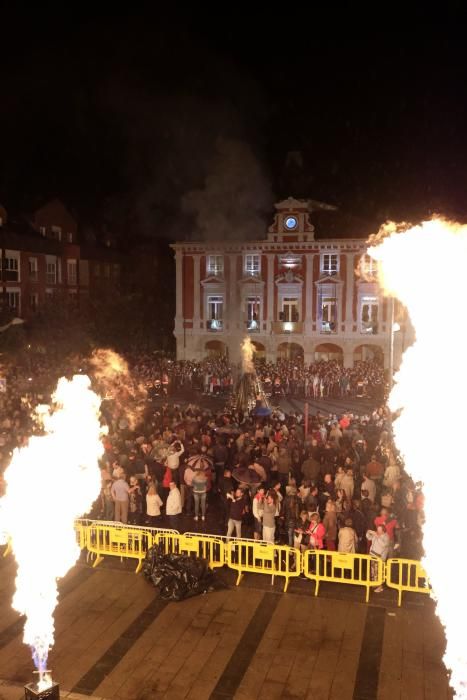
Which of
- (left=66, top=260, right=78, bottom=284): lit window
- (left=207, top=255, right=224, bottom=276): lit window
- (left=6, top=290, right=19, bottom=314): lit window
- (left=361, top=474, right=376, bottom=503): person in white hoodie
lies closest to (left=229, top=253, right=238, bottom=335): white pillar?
(left=207, top=255, right=224, bottom=276): lit window

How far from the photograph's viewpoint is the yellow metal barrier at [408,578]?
1080 cm

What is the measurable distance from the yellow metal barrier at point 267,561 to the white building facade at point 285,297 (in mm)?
28122

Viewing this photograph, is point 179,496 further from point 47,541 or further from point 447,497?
point 447,497

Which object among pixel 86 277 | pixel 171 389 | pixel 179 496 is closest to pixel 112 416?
pixel 179 496

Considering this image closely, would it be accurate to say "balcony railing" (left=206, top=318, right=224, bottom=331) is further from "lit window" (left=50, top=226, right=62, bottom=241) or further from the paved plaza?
the paved plaza

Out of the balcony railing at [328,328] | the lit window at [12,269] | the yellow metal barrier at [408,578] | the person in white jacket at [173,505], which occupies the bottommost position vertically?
the yellow metal barrier at [408,578]

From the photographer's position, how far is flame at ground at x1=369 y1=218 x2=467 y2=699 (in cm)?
826

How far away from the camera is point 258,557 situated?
460 inches

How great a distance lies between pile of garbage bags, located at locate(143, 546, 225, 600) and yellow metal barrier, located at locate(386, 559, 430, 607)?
284cm

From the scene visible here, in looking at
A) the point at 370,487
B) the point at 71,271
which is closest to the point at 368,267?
the point at 71,271

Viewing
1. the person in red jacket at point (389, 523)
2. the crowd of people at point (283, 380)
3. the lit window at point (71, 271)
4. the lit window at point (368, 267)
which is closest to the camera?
the person in red jacket at point (389, 523)

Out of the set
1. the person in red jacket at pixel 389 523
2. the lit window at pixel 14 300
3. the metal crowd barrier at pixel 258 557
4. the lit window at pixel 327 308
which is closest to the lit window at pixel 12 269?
the lit window at pixel 14 300

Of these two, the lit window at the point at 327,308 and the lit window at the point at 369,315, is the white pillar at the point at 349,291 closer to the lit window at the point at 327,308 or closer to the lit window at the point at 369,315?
the lit window at the point at 369,315

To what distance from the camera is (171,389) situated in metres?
29.7
